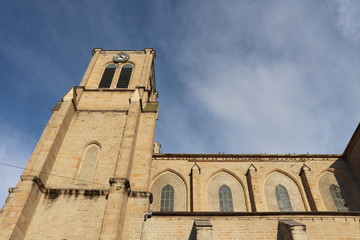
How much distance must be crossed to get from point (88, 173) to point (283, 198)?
1213 centimetres

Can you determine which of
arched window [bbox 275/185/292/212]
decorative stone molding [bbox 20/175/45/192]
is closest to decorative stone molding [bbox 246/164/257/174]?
arched window [bbox 275/185/292/212]

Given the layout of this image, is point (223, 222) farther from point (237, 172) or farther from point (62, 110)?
point (62, 110)

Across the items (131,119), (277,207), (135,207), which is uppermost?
(131,119)

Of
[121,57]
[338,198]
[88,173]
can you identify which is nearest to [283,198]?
[338,198]

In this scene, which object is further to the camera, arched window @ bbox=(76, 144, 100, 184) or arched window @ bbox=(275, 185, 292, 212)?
arched window @ bbox=(275, 185, 292, 212)

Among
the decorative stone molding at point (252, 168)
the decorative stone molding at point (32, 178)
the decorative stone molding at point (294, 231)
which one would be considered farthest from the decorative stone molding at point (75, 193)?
the decorative stone molding at point (252, 168)

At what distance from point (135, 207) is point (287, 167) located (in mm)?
11065

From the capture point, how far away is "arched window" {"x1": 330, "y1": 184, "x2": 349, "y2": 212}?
16188mm

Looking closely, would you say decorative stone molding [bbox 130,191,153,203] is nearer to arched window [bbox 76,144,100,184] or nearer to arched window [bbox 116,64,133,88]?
arched window [bbox 76,144,100,184]

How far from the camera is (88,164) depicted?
604 inches

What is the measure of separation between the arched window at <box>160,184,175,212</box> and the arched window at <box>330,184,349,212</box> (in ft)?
33.6

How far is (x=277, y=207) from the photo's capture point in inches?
640

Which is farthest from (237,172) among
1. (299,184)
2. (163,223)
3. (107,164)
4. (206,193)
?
(107,164)

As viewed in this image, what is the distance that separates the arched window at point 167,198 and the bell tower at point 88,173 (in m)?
3.03
